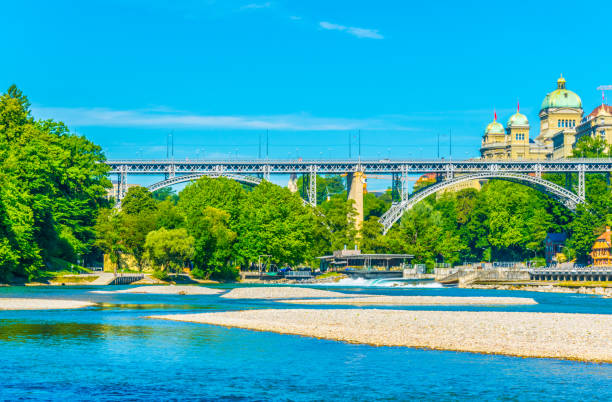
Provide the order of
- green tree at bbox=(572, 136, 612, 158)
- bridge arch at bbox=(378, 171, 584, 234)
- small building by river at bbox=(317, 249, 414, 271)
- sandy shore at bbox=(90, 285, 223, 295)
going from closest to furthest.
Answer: sandy shore at bbox=(90, 285, 223, 295) → small building by river at bbox=(317, 249, 414, 271) → bridge arch at bbox=(378, 171, 584, 234) → green tree at bbox=(572, 136, 612, 158)

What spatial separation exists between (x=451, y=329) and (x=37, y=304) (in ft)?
92.9

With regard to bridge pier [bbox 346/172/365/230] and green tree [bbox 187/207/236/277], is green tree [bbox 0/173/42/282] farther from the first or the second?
bridge pier [bbox 346/172/365/230]

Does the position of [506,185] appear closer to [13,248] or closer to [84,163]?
[84,163]

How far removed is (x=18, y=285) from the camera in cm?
7588

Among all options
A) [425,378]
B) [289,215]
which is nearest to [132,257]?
[289,215]

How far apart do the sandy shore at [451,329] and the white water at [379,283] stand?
5418 cm

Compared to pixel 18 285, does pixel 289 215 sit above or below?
above

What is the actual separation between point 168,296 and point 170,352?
122 feet

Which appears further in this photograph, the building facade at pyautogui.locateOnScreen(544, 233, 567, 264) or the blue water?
the building facade at pyautogui.locateOnScreen(544, 233, 567, 264)

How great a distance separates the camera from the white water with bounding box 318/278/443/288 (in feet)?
327

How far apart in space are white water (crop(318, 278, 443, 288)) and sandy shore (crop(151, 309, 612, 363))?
178ft

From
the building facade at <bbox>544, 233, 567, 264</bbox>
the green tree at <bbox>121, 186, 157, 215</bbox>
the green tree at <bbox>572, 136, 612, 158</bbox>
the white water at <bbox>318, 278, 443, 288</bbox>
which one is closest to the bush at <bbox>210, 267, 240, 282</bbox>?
the white water at <bbox>318, 278, 443, 288</bbox>

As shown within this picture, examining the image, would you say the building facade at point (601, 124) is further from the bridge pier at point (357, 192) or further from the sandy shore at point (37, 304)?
the sandy shore at point (37, 304)

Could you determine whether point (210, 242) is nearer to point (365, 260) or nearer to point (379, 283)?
point (379, 283)
